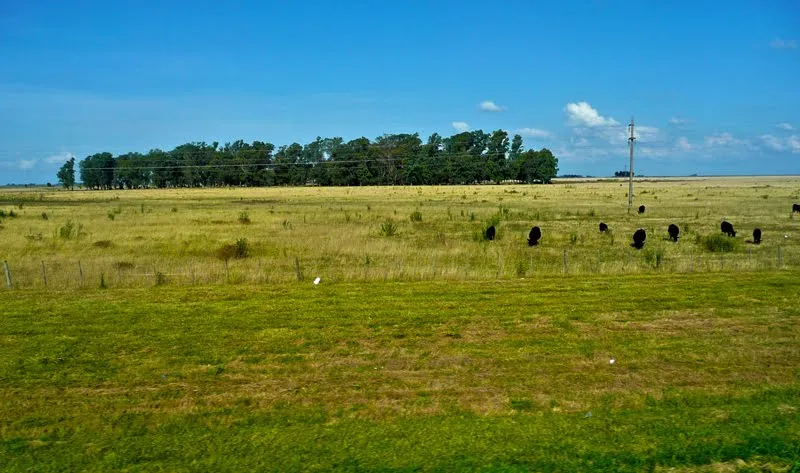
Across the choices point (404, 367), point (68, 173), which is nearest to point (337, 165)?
point (68, 173)

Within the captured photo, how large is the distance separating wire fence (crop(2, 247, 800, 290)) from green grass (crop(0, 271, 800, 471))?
8.71ft

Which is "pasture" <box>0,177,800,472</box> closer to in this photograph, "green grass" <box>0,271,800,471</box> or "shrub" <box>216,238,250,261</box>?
"green grass" <box>0,271,800,471</box>

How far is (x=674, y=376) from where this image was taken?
9.95m

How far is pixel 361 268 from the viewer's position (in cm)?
2173

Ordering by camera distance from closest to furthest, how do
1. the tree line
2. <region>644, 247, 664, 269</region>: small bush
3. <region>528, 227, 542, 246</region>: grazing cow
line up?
<region>644, 247, 664, 269</region>: small bush → <region>528, 227, 542, 246</region>: grazing cow → the tree line

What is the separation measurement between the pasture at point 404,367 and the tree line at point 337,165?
132m

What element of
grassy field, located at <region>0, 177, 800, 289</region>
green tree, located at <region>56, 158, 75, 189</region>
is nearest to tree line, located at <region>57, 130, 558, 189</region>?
green tree, located at <region>56, 158, 75, 189</region>

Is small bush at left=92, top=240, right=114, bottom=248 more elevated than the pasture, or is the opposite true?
small bush at left=92, top=240, right=114, bottom=248

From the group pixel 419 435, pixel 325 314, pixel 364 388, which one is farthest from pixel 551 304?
pixel 419 435

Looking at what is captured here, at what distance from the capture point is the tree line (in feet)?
509

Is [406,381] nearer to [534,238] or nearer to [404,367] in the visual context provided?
[404,367]

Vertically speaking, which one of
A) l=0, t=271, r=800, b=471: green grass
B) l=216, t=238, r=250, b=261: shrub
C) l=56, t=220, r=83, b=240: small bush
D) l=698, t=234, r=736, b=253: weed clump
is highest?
l=698, t=234, r=736, b=253: weed clump

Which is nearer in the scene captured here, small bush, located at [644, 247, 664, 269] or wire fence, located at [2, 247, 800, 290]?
wire fence, located at [2, 247, 800, 290]

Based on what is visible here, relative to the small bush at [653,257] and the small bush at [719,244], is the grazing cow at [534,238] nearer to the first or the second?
the small bush at [653,257]
